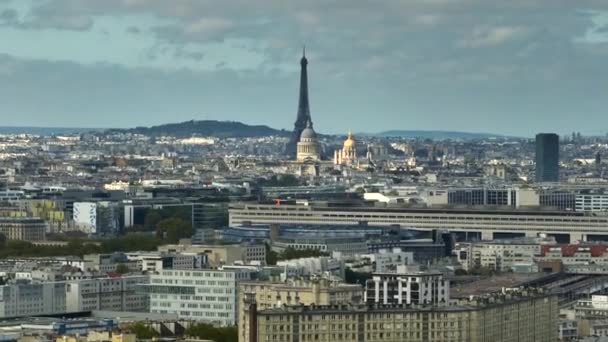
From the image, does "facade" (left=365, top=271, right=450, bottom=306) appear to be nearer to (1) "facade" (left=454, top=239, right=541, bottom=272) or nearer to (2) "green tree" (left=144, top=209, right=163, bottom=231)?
(1) "facade" (left=454, top=239, right=541, bottom=272)

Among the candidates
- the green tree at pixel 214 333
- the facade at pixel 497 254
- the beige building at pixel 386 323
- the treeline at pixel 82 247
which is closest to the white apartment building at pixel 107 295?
the green tree at pixel 214 333

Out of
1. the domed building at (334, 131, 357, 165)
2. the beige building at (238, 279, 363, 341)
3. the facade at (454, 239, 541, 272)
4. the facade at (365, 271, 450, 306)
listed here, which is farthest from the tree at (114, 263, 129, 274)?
the domed building at (334, 131, 357, 165)

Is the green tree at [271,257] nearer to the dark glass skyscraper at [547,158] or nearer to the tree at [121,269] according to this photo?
the tree at [121,269]

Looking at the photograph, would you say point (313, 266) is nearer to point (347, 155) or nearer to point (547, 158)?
point (547, 158)

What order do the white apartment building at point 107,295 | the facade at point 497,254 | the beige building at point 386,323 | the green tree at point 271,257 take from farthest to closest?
the facade at point 497,254, the green tree at point 271,257, the white apartment building at point 107,295, the beige building at point 386,323

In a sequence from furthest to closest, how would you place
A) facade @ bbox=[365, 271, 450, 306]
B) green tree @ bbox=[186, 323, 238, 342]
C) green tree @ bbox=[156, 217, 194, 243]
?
green tree @ bbox=[156, 217, 194, 243], facade @ bbox=[365, 271, 450, 306], green tree @ bbox=[186, 323, 238, 342]

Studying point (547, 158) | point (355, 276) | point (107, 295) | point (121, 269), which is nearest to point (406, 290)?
point (107, 295)
